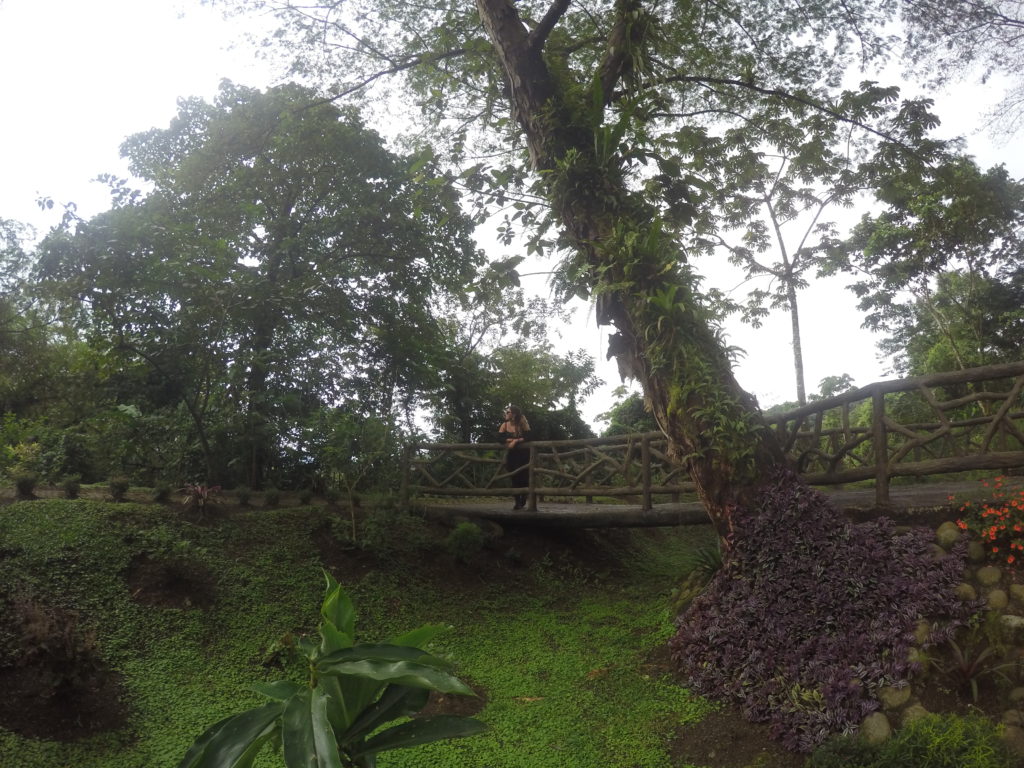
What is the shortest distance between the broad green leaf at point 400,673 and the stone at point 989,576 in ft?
12.2

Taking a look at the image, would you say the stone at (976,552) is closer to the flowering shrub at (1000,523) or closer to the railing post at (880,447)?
the flowering shrub at (1000,523)

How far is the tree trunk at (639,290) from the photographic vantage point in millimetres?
5176

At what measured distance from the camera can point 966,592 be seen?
398cm

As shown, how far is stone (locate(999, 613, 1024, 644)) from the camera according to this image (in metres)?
3.64

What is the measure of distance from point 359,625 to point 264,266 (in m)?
5.52

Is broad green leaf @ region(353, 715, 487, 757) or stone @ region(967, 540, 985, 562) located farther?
stone @ region(967, 540, 985, 562)

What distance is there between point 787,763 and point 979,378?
9.98 ft

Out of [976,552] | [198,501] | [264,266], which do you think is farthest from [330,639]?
[264,266]

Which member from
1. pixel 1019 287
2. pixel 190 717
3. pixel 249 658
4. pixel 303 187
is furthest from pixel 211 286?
pixel 1019 287

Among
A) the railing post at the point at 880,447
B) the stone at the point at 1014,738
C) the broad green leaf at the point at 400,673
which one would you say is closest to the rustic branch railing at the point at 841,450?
the railing post at the point at 880,447

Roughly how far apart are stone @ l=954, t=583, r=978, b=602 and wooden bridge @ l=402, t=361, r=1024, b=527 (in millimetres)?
891

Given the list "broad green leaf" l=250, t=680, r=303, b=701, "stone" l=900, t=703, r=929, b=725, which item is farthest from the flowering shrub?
"broad green leaf" l=250, t=680, r=303, b=701

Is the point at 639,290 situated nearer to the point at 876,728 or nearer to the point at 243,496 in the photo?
the point at 876,728

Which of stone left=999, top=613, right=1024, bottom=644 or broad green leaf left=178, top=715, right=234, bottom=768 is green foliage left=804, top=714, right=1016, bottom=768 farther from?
broad green leaf left=178, top=715, right=234, bottom=768
